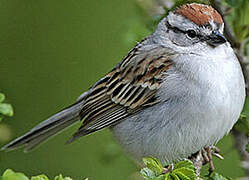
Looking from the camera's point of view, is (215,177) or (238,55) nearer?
(215,177)

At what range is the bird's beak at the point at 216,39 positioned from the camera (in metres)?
3.01

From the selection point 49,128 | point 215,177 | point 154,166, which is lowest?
point 215,177

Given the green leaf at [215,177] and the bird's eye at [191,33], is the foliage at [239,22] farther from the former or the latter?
the green leaf at [215,177]

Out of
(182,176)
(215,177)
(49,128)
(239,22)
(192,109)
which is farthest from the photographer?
(49,128)

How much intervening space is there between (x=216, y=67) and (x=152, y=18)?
0.46 m

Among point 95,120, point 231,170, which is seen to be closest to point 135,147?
point 95,120

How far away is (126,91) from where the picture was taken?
342cm

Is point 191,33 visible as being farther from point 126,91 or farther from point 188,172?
point 188,172

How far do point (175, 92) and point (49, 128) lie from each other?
1.01 meters

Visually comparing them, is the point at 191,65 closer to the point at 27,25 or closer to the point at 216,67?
the point at 216,67

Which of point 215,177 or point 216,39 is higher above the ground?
point 216,39

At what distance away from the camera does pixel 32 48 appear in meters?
4.77

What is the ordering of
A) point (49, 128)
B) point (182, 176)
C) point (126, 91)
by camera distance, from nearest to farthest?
point (182, 176)
point (126, 91)
point (49, 128)

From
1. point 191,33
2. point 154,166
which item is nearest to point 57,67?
point 191,33
